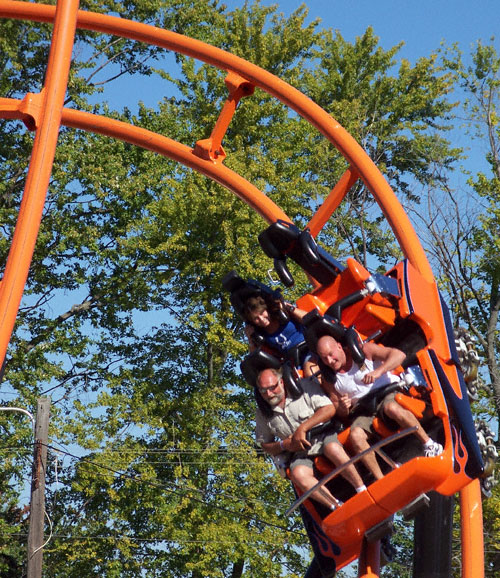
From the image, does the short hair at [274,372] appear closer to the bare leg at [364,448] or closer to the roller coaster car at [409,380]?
the roller coaster car at [409,380]

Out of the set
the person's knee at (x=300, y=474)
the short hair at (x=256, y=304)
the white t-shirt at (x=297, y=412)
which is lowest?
the person's knee at (x=300, y=474)

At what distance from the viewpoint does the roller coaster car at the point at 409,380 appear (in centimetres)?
541

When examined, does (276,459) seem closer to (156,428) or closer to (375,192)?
(375,192)

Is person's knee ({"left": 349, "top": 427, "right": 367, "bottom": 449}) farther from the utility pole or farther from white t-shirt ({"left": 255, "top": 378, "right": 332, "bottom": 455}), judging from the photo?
the utility pole

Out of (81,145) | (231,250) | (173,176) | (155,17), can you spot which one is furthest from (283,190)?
(155,17)

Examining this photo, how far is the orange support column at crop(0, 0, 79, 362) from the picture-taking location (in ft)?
15.0

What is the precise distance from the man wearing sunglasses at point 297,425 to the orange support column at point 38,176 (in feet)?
6.51

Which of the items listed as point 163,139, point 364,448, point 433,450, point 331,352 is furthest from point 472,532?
point 163,139

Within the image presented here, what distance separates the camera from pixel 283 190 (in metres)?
17.4

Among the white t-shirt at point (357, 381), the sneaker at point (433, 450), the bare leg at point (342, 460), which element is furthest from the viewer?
the white t-shirt at point (357, 381)

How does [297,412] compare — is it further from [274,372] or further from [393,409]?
[393,409]

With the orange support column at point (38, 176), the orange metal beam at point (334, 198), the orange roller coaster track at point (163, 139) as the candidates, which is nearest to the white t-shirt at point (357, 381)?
the orange roller coaster track at point (163, 139)

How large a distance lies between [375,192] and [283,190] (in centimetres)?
1090

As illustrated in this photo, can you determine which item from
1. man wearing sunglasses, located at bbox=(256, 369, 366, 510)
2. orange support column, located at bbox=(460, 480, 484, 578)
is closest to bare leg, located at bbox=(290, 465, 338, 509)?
man wearing sunglasses, located at bbox=(256, 369, 366, 510)
